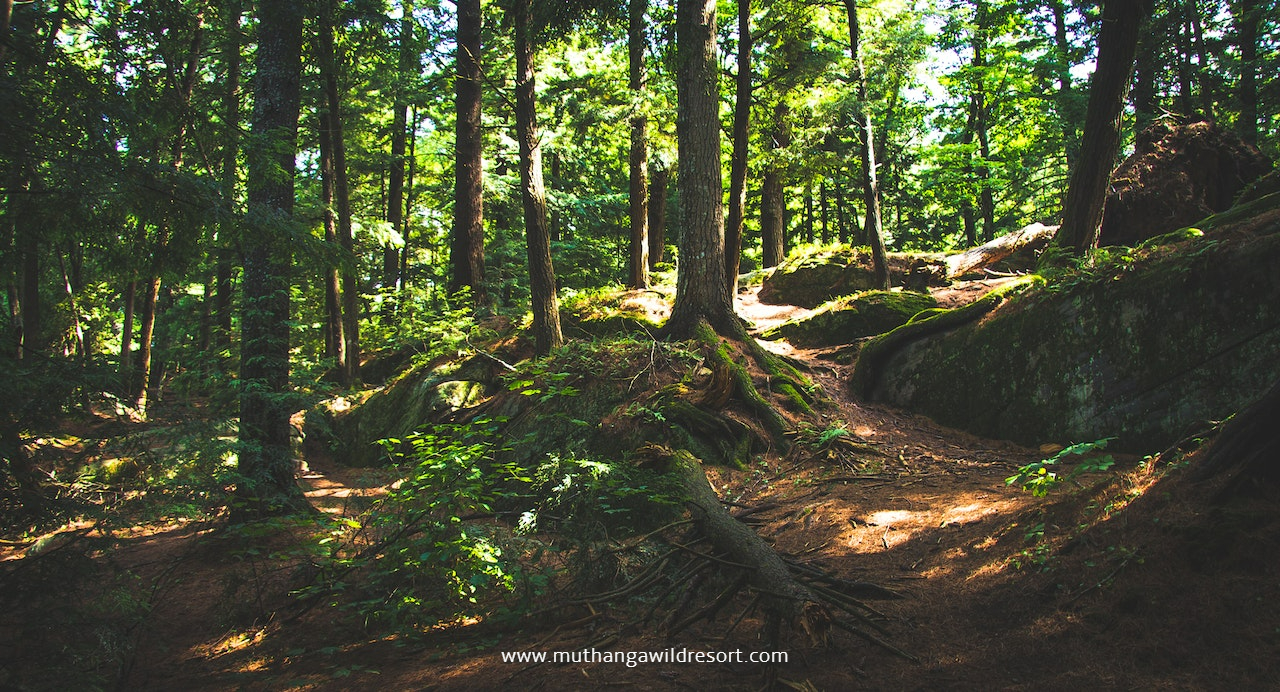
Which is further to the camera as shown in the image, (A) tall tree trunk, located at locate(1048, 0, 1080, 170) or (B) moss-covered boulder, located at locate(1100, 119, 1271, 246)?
(A) tall tree trunk, located at locate(1048, 0, 1080, 170)

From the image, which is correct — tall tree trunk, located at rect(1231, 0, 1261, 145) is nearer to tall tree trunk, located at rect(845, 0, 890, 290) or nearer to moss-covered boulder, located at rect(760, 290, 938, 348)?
tall tree trunk, located at rect(845, 0, 890, 290)

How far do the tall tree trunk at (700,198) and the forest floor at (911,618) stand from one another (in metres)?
4.08

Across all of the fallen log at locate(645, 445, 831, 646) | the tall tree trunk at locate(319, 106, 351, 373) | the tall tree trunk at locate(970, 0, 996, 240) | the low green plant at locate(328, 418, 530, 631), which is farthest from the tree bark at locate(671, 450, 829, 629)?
the tall tree trunk at locate(970, 0, 996, 240)

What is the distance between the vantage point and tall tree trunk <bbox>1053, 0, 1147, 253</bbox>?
24.3 feet

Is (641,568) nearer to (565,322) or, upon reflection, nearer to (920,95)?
(565,322)

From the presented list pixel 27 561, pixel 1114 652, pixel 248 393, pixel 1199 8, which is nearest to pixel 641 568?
pixel 1114 652

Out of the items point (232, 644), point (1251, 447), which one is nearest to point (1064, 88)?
point (1251, 447)

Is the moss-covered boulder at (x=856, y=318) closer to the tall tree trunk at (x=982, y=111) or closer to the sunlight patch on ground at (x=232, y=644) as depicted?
the sunlight patch on ground at (x=232, y=644)

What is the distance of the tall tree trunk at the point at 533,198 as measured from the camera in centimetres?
977

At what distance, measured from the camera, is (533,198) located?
1016 cm

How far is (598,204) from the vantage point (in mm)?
19000

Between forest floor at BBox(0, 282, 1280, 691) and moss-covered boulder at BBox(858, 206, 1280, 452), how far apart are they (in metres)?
0.91

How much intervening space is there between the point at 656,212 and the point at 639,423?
10.3 meters

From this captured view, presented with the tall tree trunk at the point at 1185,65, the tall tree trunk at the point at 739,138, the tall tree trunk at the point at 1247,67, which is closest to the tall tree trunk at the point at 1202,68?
the tall tree trunk at the point at 1185,65
